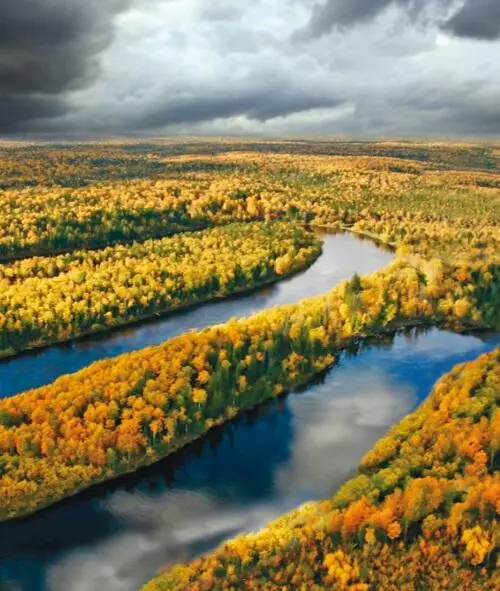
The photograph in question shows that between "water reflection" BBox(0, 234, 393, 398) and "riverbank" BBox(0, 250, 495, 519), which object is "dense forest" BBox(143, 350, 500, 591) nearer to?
"riverbank" BBox(0, 250, 495, 519)

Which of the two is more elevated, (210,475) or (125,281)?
(125,281)

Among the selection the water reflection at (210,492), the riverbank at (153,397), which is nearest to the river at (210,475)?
the water reflection at (210,492)

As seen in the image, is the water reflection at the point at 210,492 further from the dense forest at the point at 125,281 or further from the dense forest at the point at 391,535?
the dense forest at the point at 125,281

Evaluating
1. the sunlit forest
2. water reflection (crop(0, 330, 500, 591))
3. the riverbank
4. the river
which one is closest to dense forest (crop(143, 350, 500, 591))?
the sunlit forest

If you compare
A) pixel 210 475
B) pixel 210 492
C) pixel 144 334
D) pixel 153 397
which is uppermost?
pixel 153 397

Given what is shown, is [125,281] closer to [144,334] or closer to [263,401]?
[144,334]

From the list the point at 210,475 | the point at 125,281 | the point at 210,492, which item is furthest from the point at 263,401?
the point at 125,281
